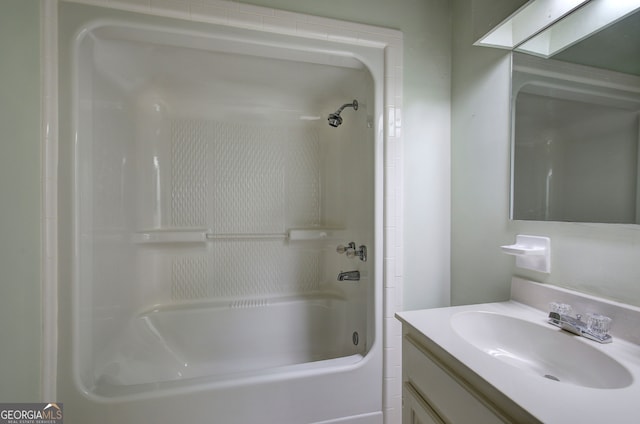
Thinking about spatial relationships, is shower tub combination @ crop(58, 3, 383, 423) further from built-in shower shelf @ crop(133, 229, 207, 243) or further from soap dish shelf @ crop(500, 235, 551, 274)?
soap dish shelf @ crop(500, 235, 551, 274)

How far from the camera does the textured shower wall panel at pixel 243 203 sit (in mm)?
1801

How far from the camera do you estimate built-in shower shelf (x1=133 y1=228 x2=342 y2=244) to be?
65.7 inches

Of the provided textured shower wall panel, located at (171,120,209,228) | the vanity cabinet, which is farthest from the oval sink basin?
textured shower wall panel, located at (171,120,209,228)

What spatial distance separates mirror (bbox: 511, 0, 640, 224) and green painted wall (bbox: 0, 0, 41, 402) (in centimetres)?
190

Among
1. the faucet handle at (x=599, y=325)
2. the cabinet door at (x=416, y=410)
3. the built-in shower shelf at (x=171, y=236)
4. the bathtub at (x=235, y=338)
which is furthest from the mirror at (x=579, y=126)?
the built-in shower shelf at (x=171, y=236)

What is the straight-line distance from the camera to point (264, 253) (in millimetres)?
1935

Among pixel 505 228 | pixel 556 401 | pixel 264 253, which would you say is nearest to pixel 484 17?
pixel 505 228

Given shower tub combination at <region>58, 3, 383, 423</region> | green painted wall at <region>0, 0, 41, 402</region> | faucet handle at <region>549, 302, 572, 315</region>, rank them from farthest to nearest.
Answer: shower tub combination at <region>58, 3, 383, 423</region>
green painted wall at <region>0, 0, 41, 402</region>
faucet handle at <region>549, 302, 572, 315</region>

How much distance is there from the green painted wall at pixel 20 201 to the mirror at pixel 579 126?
1.90 metres

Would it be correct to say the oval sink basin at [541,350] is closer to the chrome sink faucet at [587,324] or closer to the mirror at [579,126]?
the chrome sink faucet at [587,324]

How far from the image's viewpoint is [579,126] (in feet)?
2.81

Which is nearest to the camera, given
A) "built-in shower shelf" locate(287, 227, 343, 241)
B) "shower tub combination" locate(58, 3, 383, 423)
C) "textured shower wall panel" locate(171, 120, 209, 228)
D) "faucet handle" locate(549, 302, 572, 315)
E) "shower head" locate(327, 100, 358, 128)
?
"faucet handle" locate(549, 302, 572, 315)

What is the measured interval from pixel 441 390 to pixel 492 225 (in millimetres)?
777

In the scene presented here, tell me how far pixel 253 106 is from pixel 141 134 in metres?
0.75
